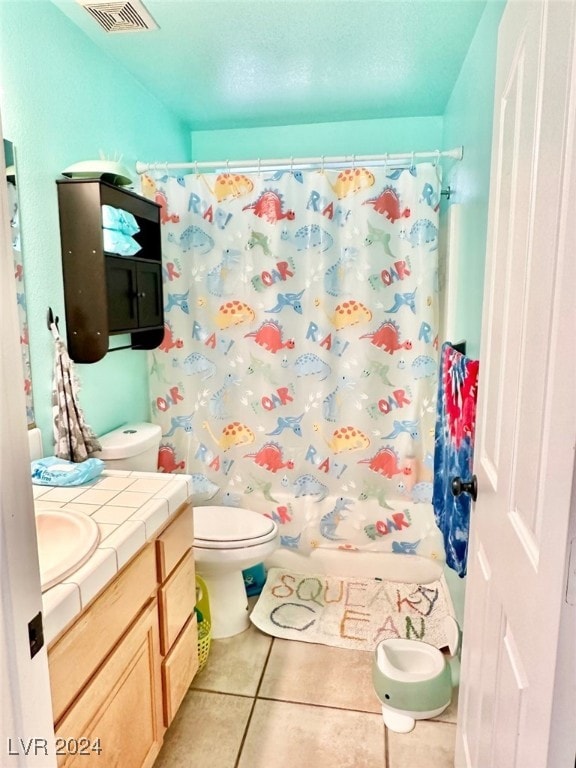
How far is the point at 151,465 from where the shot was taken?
86.3 inches

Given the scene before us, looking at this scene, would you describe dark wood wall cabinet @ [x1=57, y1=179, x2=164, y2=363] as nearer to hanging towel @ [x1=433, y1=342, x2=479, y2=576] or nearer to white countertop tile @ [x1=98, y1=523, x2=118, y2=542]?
white countertop tile @ [x1=98, y1=523, x2=118, y2=542]

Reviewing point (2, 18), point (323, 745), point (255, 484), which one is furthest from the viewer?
point (255, 484)

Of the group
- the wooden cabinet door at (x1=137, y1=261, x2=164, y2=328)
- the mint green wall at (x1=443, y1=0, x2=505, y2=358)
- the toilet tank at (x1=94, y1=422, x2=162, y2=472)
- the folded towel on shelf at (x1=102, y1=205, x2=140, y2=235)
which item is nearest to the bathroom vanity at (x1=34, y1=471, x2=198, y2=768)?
the toilet tank at (x1=94, y1=422, x2=162, y2=472)

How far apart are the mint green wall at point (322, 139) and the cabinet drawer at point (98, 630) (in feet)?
7.57

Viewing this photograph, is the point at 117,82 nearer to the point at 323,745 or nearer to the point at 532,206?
the point at 532,206

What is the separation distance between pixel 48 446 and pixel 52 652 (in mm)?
944

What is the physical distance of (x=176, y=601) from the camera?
1561 millimetres

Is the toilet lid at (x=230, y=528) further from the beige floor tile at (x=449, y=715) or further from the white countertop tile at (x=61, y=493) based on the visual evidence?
the beige floor tile at (x=449, y=715)

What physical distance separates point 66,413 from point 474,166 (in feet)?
5.66

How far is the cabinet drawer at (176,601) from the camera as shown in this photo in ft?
4.83

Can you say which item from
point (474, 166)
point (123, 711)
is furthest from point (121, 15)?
point (123, 711)

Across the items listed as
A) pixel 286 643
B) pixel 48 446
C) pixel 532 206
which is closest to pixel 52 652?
pixel 48 446

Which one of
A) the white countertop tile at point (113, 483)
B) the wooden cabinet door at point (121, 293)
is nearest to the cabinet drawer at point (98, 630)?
the white countertop tile at point (113, 483)

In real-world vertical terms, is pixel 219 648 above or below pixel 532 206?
below
